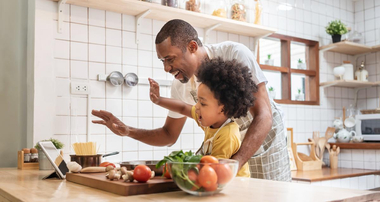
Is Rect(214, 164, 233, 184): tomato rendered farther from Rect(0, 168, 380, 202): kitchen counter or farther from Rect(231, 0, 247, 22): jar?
Rect(231, 0, 247, 22): jar

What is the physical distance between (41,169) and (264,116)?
125cm

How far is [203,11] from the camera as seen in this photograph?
330 cm

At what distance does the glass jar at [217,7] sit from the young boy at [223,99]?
1945 mm

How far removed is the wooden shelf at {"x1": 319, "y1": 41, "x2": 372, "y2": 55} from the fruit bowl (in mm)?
3498

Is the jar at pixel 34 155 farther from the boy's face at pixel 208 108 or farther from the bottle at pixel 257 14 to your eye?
the bottle at pixel 257 14

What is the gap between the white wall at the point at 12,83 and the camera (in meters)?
2.60

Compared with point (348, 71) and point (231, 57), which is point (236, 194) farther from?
point (348, 71)

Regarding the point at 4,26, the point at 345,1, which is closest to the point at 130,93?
the point at 4,26

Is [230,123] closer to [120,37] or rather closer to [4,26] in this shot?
[120,37]

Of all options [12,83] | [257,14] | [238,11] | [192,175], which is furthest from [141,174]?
[257,14]

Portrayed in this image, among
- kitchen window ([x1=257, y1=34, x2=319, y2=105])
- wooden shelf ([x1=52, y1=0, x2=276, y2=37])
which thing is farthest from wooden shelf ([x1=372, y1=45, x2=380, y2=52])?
wooden shelf ([x1=52, y1=0, x2=276, y2=37])

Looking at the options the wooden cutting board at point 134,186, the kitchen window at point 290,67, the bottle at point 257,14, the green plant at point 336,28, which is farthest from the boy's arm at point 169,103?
the green plant at point 336,28

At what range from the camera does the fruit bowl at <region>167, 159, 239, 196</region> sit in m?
0.91

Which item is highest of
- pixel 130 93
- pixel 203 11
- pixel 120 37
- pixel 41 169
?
pixel 203 11
